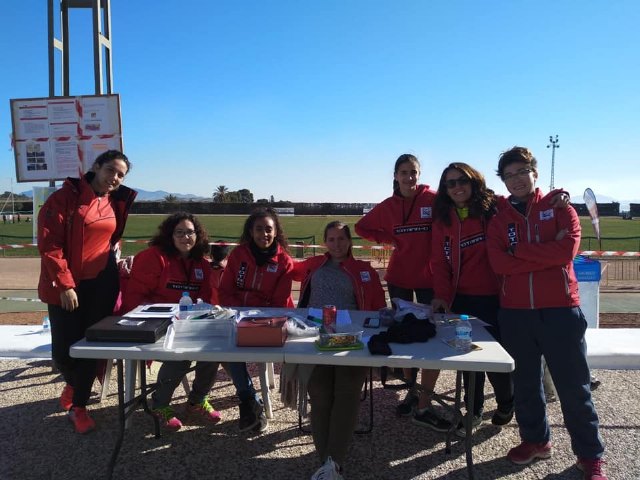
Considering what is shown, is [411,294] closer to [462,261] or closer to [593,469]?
[462,261]

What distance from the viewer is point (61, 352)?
3.25 metres

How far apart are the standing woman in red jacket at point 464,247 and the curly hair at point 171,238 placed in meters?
1.69

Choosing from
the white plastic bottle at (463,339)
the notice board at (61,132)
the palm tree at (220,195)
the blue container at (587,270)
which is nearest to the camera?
the white plastic bottle at (463,339)

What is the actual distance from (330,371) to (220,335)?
678mm

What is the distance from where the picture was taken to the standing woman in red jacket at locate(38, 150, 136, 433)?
10.0 feet

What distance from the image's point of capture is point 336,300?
341 centimetres

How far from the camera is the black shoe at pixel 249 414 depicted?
10.7ft

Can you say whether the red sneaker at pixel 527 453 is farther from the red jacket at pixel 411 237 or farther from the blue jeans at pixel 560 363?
the red jacket at pixel 411 237

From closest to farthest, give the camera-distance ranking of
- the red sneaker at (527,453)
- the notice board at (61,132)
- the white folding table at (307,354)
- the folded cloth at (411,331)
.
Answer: the white folding table at (307,354) → the folded cloth at (411,331) → the red sneaker at (527,453) → the notice board at (61,132)

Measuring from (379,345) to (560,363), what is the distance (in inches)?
42.8

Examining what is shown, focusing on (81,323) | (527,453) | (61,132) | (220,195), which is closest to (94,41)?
(61,132)

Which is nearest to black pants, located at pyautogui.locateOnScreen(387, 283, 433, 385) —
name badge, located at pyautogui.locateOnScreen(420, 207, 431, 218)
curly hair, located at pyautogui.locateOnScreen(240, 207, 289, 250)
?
name badge, located at pyautogui.locateOnScreen(420, 207, 431, 218)

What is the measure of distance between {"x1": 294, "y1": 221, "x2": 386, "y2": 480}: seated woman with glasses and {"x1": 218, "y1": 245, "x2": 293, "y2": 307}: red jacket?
0.58ft

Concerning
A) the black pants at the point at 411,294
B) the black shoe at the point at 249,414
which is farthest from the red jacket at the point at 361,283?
the black shoe at the point at 249,414
